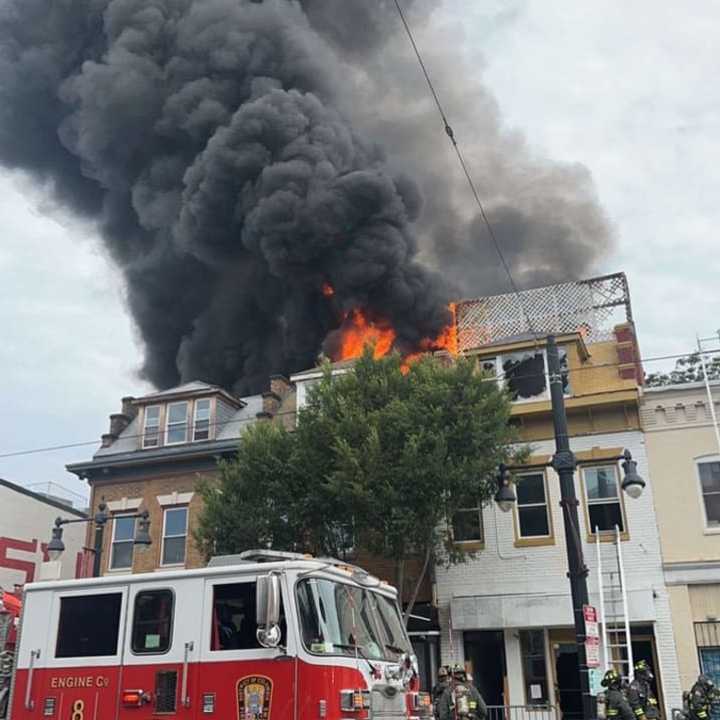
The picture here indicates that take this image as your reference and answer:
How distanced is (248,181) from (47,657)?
89.4ft

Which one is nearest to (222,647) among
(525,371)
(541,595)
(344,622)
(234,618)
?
(234,618)

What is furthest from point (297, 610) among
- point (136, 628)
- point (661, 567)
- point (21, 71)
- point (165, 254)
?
point (21, 71)

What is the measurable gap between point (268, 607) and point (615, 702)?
5.21 m

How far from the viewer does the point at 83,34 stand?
42.3 m

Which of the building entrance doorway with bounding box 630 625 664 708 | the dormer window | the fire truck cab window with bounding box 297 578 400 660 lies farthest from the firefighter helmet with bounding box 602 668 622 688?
the dormer window

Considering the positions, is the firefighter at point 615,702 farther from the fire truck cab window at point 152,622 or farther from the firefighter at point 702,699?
the fire truck cab window at point 152,622

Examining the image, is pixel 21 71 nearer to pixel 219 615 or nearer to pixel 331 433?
pixel 331 433

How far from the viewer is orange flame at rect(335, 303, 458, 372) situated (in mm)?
25891

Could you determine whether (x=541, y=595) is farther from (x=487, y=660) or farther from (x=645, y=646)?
(x=645, y=646)

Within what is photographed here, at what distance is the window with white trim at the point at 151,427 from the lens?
2092cm

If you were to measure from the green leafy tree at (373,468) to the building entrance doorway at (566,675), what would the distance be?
2689 millimetres

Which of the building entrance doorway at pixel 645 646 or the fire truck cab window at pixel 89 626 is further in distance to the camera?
the building entrance doorway at pixel 645 646

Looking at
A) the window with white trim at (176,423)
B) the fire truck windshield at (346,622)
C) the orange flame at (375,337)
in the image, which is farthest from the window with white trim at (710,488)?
the window with white trim at (176,423)

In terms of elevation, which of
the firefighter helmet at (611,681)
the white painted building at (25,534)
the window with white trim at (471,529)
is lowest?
the firefighter helmet at (611,681)
